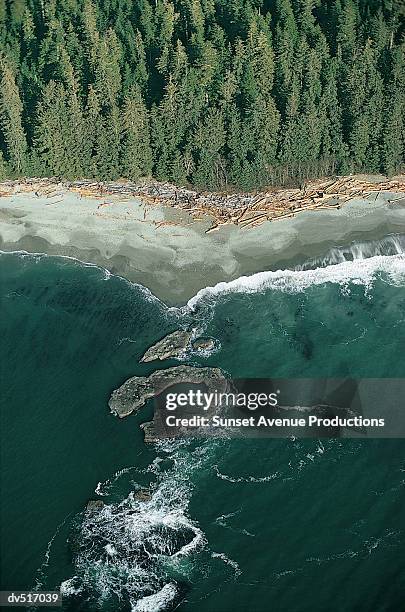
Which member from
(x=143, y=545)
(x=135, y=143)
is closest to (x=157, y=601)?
(x=143, y=545)

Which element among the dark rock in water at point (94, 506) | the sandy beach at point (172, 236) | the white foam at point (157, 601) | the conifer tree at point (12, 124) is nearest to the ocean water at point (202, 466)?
the white foam at point (157, 601)

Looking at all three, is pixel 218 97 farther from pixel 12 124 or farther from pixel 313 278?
pixel 313 278

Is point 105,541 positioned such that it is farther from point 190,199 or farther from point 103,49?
point 103,49

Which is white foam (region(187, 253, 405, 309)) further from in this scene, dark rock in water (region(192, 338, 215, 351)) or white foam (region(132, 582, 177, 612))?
white foam (region(132, 582, 177, 612))

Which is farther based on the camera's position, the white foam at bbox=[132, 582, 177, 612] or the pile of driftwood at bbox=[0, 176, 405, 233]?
the pile of driftwood at bbox=[0, 176, 405, 233]

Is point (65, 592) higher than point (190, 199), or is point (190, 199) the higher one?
point (190, 199)

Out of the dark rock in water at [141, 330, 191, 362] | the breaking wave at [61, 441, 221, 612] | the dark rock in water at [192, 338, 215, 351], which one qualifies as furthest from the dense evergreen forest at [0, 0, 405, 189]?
the breaking wave at [61, 441, 221, 612]

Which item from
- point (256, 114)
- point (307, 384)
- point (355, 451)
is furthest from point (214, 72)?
point (355, 451)
